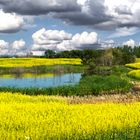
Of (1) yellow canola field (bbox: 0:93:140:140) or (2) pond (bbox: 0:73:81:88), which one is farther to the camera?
(2) pond (bbox: 0:73:81:88)

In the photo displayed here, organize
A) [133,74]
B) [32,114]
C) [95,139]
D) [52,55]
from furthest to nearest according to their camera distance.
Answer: [52,55]
[133,74]
[32,114]
[95,139]

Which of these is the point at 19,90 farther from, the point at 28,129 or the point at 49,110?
the point at 28,129

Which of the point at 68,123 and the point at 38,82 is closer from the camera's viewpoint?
the point at 68,123

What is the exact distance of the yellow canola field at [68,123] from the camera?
12.2 m

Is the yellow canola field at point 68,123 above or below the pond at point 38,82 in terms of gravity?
above

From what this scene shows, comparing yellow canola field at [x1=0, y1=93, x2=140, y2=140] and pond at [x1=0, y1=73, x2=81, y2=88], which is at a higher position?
yellow canola field at [x1=0, y1=93, x2=140, y2=140]

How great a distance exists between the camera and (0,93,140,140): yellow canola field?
1224cm

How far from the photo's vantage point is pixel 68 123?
13.9 meters

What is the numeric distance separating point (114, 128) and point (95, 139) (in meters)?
1.66

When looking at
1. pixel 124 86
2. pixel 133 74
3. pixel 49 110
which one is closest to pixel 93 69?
pixel 133 74

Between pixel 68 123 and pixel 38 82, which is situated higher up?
pixel 68 123

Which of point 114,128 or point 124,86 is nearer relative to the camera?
point 114,128

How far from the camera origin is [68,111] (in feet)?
54.5

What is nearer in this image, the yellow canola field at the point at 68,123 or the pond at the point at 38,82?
the yellow canola field at the point at 68,123
